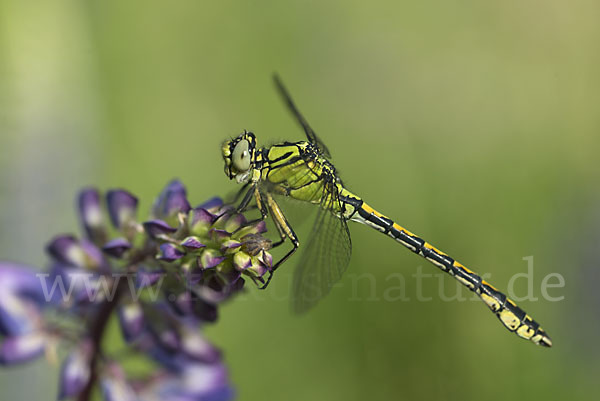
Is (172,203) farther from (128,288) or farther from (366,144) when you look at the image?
(366,144)

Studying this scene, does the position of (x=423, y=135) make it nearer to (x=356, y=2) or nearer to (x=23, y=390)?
(x=356, y=2)

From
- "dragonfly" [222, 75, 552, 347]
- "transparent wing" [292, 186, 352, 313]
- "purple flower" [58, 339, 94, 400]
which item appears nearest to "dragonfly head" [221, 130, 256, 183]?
"dragonfly" [222, 75, 552, 347]

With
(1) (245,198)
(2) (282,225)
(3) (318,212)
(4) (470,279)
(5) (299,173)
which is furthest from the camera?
(4) (470,279)

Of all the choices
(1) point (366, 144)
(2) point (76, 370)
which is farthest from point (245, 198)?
(1) point (366, 144)

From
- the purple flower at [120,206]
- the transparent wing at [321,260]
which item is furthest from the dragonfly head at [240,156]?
the purple flower at [120,206]

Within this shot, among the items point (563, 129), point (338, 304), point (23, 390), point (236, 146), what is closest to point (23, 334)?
point (236, 146)

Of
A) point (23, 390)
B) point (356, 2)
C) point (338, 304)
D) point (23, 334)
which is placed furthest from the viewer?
point (356, 2)

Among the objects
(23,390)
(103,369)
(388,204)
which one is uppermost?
(388,204)
